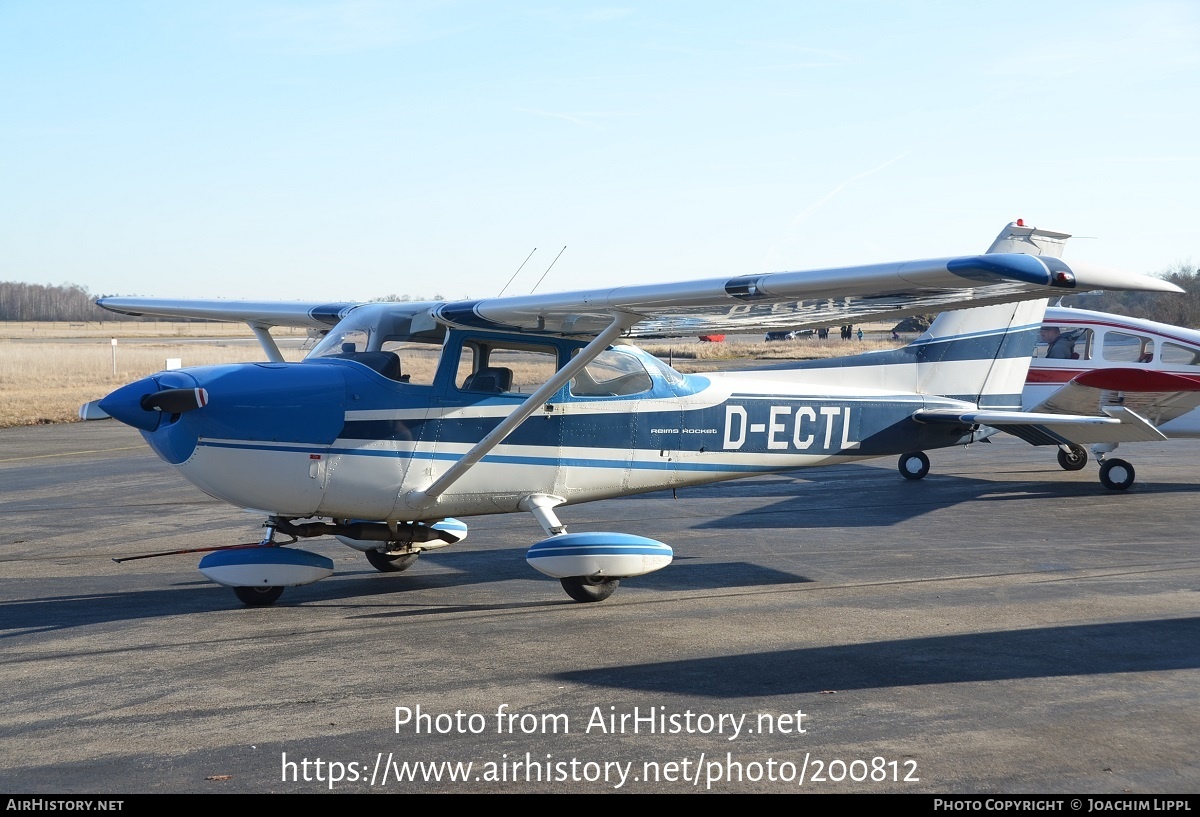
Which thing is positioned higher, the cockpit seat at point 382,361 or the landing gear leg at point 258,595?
the cockpit seat at point 382,361

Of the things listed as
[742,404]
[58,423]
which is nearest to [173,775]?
[742,404]

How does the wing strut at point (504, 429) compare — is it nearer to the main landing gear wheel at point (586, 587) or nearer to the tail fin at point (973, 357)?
the main landing gear wheel at point (586, 587)

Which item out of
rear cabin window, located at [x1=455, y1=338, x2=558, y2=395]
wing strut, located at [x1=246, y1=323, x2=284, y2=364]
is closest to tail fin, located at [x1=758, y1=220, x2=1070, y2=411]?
rear cabin window, located at [x1=455, y1=338, x2=558, y2=395]

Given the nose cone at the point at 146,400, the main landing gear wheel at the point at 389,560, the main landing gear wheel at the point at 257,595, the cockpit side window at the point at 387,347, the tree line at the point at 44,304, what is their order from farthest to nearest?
the tree line at the point at 44,304 < the main landing gear wheel at the point at 389,560 < the cockpit side window at the point at 387,347 < the main landing gear wheel at the point at 257,595 < the nose cone at the point at 146,400

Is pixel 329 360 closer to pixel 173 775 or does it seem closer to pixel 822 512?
pixel 173 775

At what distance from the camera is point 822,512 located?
40.0ft

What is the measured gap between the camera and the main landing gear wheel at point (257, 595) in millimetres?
7688

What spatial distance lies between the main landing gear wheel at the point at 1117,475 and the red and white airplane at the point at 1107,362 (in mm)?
26

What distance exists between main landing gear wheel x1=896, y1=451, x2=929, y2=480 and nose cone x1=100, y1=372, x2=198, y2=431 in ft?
34.2

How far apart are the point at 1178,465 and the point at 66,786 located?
16.0 m

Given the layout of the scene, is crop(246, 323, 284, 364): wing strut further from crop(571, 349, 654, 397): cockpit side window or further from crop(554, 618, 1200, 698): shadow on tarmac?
crop(554, 618, 1200, 698): shadow on tarmac

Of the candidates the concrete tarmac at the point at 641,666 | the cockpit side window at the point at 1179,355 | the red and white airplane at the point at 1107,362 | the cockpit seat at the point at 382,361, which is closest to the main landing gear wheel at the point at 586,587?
the concrete tarmac at the point at 641,666

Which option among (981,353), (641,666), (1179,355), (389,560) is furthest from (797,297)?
(1179,355)

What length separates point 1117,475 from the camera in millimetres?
13578
